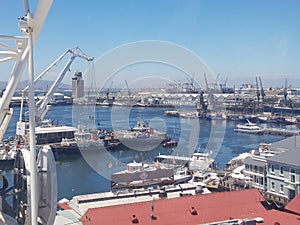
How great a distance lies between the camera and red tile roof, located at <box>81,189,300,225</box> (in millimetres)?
1925

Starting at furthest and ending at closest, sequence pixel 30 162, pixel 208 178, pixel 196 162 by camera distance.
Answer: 1. pixel 196 162
2. pixel 208 178
3. pixel 30 162

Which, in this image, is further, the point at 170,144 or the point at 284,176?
the point at 170,144

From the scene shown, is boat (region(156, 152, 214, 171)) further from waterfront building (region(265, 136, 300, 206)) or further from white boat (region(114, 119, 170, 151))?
waterfront building (region(265, 136, 300, 206))

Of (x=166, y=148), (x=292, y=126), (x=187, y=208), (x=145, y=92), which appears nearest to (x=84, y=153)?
(x=166, y=148)

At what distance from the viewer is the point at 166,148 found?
880 centimetres

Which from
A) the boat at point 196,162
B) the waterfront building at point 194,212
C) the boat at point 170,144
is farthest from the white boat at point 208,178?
the boat at point 170,144

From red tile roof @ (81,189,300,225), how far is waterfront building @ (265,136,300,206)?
1.10 meters

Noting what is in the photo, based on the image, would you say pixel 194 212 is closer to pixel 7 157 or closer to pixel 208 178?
pixel 208 178

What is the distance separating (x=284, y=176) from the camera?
329 cm

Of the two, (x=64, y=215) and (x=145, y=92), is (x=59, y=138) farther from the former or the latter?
(x=145, y=92)

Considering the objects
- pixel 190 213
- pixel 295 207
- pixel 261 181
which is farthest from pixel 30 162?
pixel 261 181

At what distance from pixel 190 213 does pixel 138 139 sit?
730 centimetres

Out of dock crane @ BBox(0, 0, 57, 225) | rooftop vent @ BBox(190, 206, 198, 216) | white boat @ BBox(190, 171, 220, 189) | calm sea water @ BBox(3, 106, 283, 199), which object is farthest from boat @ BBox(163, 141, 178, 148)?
dock crane @ BBox(0, 0, 57, 225)

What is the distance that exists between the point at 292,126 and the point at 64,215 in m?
11.9
